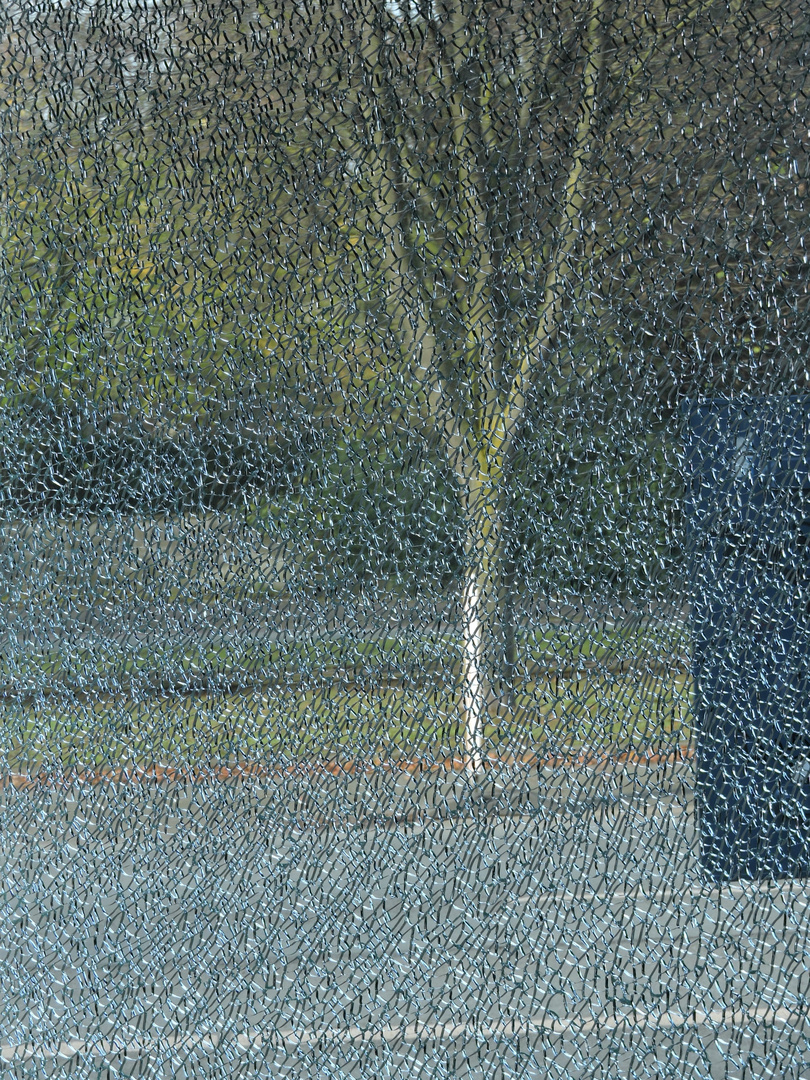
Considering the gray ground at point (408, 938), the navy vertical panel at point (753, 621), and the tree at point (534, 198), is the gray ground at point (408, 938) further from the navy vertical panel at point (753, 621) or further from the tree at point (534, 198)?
the tree at point (534, 198)

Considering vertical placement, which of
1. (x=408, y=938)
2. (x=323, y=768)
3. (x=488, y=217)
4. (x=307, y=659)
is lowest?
(x=408, y=938)

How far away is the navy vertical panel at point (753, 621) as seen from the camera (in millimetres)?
1303

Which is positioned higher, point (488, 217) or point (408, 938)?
point (488, 217)

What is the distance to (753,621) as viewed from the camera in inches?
51.5

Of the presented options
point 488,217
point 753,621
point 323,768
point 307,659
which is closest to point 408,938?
point 323,768

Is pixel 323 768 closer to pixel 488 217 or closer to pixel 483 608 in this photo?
pixel 483 608

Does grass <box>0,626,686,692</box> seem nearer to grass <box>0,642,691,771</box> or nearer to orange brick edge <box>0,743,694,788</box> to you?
Answer: grass <box>0,642,691,771</box>

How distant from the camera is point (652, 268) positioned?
1.30 m

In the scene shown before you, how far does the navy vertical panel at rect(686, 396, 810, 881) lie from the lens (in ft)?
4.27

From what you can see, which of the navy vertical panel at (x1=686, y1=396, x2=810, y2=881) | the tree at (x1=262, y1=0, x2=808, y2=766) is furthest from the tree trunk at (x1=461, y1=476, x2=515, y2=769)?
the navy vertical panel at (x1=686, y1=396, x2=810, y2=881)

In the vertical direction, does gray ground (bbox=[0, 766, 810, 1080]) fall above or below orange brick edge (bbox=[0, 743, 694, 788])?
below

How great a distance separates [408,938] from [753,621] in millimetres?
626

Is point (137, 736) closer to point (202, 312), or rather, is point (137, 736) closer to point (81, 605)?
point (81, 605)

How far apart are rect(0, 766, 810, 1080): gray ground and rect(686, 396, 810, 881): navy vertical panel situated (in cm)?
6
